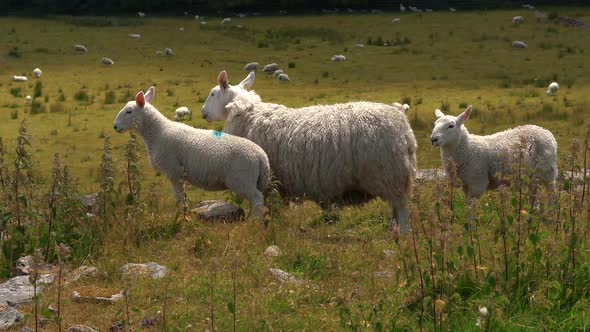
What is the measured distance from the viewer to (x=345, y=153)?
30.8 ft

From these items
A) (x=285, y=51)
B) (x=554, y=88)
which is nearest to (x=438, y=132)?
(x=554, y=88)

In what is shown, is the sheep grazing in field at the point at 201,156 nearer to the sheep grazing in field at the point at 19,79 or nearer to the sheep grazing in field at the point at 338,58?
the sheep grazing in field at the point at 19,79

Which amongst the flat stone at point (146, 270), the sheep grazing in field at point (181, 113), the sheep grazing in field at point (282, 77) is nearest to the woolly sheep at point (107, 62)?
the sheep grazing in field at point (282, 77)

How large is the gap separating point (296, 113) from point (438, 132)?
1.48 meters

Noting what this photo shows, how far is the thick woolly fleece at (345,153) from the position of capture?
9.28 metres

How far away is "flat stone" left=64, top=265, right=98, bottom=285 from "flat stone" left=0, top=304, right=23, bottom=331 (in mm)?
836

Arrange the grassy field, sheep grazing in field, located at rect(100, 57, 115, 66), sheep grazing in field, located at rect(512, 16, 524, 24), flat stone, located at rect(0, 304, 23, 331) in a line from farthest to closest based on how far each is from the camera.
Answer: sheep grazing in field, located at rect(512, 16, 524, 24) → sheep grazing in field, located at rect(100, 57, 115, 66) → flat stone, located at rect(0, 304, 23, 331) → the grassy field

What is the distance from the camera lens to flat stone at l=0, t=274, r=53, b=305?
6684mm

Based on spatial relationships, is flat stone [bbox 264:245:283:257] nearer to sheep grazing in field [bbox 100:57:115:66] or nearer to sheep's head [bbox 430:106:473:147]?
sheep's head [bbox 430:106:473:147]

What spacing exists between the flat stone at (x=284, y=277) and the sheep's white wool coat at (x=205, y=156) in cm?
224

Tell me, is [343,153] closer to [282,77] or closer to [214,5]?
[282,77]

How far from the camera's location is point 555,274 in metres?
6.10

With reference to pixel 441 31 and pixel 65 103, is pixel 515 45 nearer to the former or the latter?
pixel 441 31

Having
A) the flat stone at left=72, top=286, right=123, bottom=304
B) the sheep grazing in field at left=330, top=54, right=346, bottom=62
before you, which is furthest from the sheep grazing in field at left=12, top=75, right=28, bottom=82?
the flat stone at left=72, top=286, right=123, bottom=304
